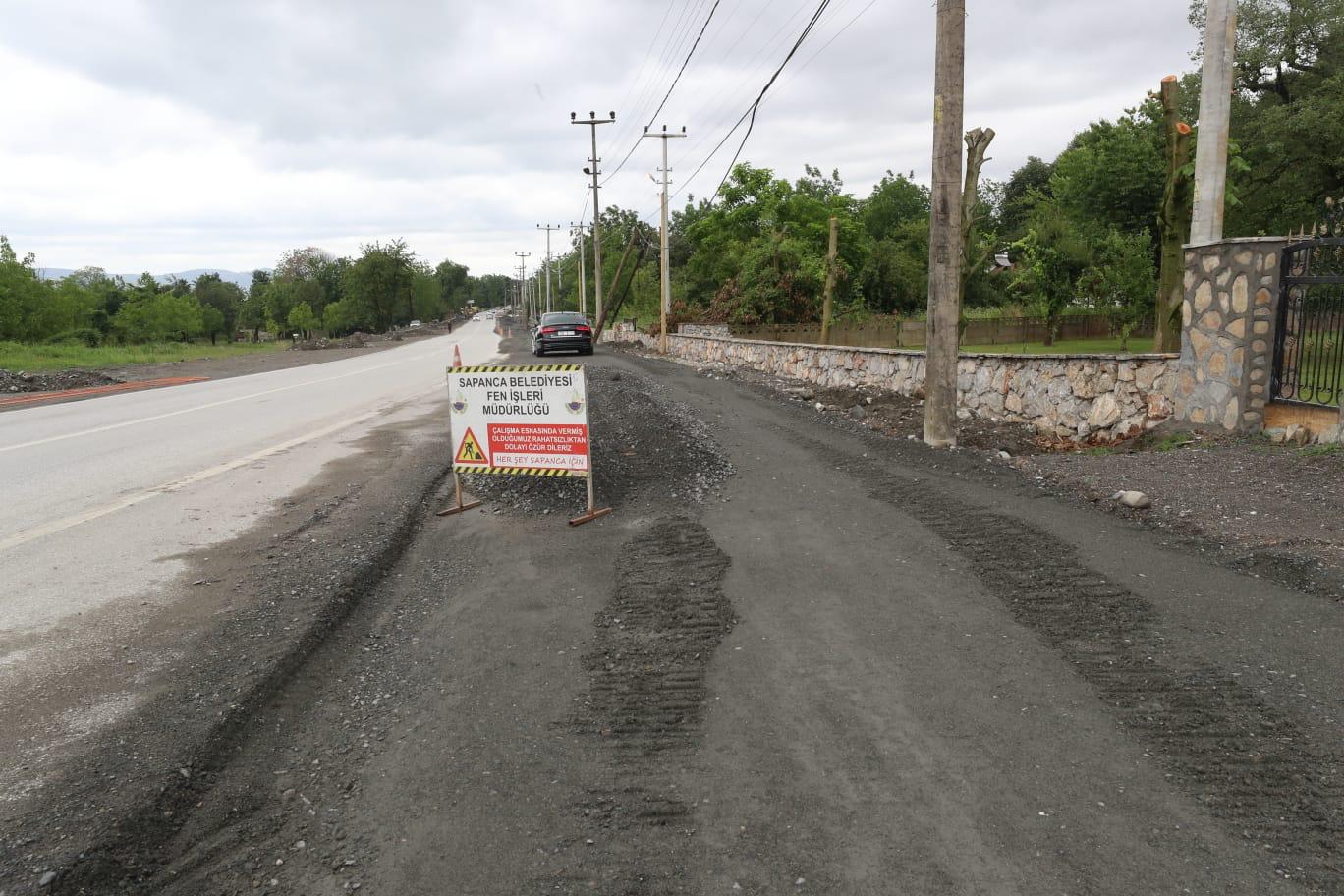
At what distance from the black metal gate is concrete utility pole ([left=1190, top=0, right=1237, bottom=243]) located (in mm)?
1471

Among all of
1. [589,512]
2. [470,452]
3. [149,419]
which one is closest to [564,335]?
[149,419]

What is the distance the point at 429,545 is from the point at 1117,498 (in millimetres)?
5797

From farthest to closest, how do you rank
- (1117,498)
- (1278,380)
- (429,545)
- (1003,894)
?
1. (1278,380)
2. (1117,498)
3. (429,545)
4. (1003,894)

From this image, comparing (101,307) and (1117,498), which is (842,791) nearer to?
(1117,498)

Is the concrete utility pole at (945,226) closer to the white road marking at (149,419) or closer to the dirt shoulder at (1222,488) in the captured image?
the dirt shoulder at (1222,488)

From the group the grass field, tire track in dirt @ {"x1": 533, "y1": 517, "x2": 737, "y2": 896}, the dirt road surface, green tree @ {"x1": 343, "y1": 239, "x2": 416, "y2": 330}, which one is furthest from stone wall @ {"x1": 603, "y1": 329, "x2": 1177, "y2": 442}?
green tree @ {"x1": 343, "y1": 239, "x2": 416, "y2": 330}

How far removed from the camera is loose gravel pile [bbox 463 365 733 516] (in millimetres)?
7660

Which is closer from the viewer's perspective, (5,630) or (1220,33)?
(5,630)

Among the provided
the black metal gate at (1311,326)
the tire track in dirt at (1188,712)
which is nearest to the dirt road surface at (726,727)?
the tire track in dirt at (1188,712)

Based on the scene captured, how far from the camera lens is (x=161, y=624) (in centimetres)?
480

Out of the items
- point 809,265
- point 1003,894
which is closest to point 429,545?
point 1003,894

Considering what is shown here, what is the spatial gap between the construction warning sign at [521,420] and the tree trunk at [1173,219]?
912 cm

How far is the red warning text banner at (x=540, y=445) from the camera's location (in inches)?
281

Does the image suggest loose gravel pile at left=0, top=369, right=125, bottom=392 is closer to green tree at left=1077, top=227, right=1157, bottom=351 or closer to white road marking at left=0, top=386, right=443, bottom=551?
white road marking at left=0, top=386, right=443, bottom=551
